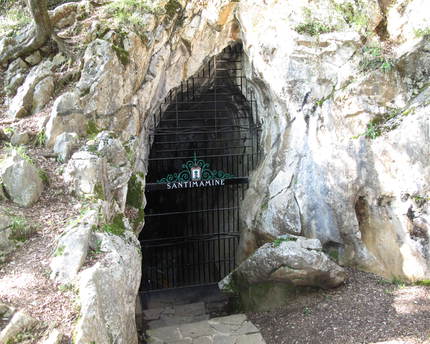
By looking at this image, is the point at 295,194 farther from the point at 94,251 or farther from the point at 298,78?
the point at 94,251

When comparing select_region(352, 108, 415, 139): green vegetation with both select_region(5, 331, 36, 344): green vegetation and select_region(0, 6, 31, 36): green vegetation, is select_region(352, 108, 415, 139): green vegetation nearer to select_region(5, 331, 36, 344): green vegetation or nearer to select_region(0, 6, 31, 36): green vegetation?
select_region(5, 331, 36, 344): green vegetation

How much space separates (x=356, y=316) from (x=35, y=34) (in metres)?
6.73

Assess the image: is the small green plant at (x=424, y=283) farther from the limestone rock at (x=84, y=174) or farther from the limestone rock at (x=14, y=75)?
the limestone rock at (x=14, y=75)

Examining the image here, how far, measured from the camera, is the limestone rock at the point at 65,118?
611 cm

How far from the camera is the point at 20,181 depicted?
5.01 meters

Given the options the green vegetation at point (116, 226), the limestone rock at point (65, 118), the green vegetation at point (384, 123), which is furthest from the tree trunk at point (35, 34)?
the green vegetation at point (384, 123)

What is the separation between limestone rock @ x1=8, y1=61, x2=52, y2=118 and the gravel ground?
15.7 ft

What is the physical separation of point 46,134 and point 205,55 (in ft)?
12.2

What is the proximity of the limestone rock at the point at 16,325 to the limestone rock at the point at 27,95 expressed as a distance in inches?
160

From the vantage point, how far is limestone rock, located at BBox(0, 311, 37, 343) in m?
3.18

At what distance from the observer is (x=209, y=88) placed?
31.0 ft

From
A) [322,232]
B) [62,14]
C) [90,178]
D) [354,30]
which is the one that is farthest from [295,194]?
[62,14]

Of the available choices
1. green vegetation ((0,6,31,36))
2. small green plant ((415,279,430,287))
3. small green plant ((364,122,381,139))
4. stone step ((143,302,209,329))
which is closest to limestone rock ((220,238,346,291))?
small green plant ((415,279,430,287))

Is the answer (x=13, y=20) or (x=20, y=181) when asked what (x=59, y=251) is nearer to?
(x=20, y=181)
